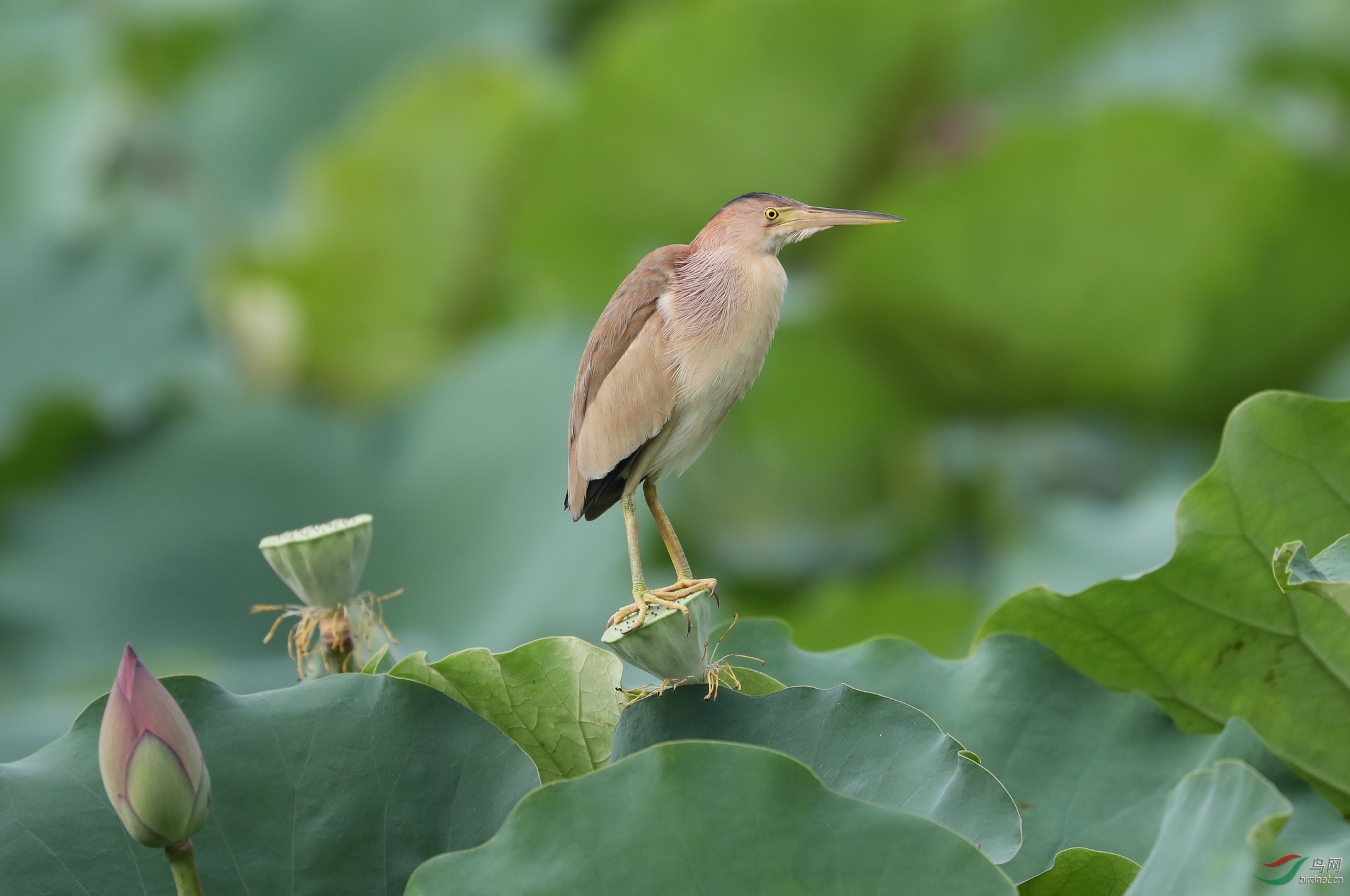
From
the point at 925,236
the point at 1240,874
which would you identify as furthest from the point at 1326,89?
the point at 1240,874

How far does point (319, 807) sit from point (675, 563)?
29cm

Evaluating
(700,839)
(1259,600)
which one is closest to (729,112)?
(1259,600)

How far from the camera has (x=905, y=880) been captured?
761 mm

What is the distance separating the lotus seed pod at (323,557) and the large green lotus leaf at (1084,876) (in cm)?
50

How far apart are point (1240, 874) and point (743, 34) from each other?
7.75 feet

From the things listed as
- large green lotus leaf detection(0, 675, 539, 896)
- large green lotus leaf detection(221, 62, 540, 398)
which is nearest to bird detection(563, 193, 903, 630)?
large green lotus leaf detection(0, 675, 539, 896)

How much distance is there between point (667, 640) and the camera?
0.81m

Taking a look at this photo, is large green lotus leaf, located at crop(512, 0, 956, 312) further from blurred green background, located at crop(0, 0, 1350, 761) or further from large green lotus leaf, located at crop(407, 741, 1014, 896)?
large green lotus leaf, located at crop(407, 741, 1014, 896)

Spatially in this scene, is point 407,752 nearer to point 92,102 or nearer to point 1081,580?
point 1081,580

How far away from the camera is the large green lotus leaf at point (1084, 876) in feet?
2.77

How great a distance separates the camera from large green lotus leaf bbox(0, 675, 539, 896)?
0.88 metres

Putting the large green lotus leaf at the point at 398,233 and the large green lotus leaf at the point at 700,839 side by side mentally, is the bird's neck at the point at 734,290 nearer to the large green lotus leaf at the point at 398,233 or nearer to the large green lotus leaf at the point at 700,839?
the large green lotus leaf at the point at 700,839
